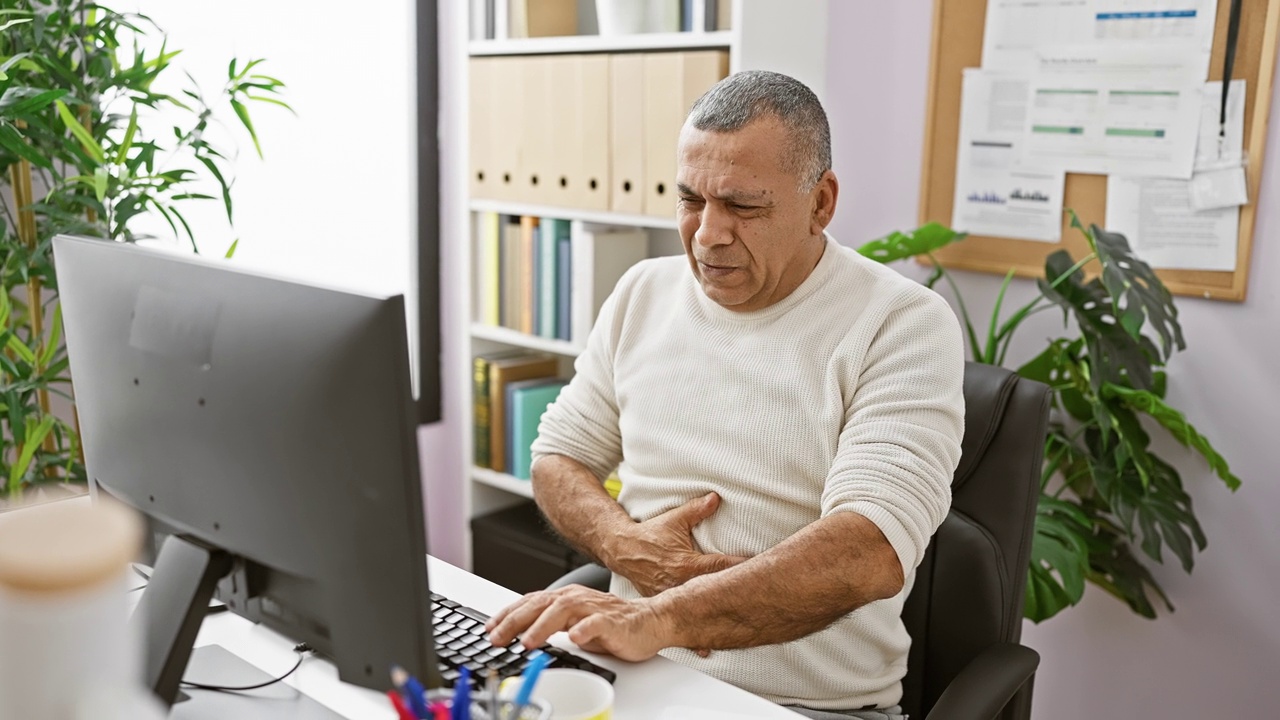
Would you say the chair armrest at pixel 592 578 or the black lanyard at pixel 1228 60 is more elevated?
the black lanyard at pixel 1228 60

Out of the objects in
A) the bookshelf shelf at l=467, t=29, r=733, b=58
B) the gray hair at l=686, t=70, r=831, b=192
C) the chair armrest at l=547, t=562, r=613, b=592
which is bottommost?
the chair armrest at l=547, t=562, r=613, b=592

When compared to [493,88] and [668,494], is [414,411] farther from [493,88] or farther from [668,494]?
[493,88]

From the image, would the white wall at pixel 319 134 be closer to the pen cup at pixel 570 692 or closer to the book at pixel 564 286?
the book at pixel 564 286

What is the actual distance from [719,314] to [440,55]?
1857mm

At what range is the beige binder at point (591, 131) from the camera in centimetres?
251

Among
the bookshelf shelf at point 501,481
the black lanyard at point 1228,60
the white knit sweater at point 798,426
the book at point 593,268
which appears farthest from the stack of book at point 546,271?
the black lanyard at point 1228,60

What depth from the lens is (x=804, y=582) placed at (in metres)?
1.33

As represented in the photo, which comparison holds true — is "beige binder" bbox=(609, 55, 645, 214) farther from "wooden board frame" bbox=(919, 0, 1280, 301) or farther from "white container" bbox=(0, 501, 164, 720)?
"white container" bbox=(0, 501, 164, 720)

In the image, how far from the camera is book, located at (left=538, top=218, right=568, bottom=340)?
8.94 ft

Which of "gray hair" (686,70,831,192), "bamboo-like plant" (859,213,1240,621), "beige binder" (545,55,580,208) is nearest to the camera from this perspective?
"gray hair" (686,70,831,192)

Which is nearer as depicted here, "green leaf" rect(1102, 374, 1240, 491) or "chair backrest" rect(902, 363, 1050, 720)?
"chair backrest" rect(902, 363, 1050, 720)

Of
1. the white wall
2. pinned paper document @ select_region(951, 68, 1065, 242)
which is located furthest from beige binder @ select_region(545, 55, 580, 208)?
pinned paper document @ select_region(951, 68, 1065, 242)

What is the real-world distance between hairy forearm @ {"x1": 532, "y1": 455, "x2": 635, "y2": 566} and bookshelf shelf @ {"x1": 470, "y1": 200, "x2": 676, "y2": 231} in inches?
33.2

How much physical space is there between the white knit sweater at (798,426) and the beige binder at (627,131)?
78 centimetres
